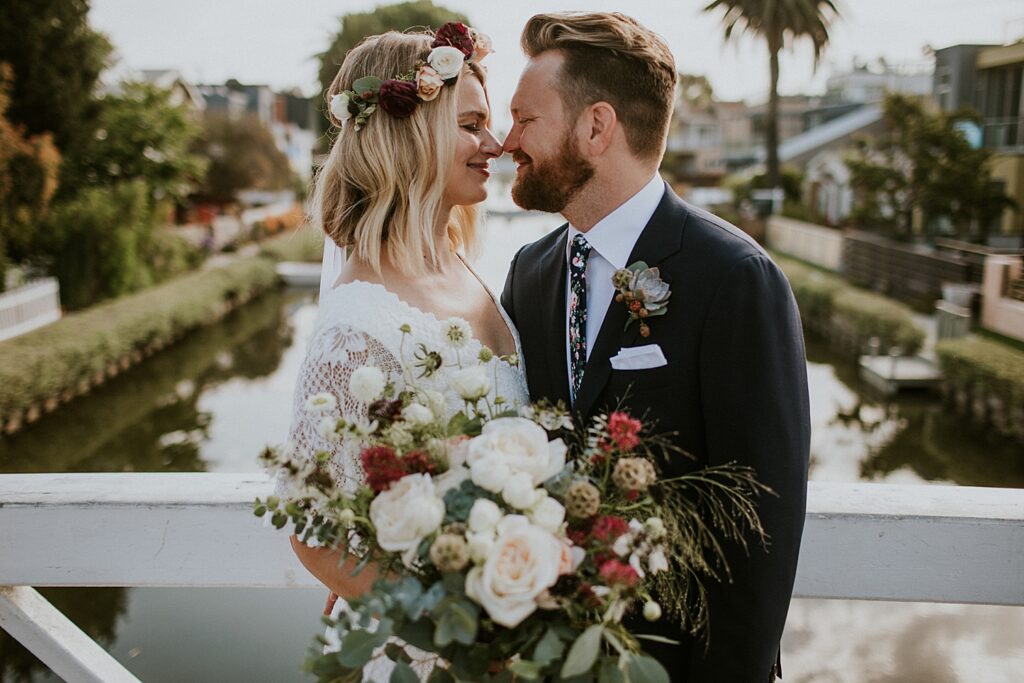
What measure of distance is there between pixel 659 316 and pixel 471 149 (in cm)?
64

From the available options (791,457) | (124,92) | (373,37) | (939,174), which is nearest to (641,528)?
(791,457)

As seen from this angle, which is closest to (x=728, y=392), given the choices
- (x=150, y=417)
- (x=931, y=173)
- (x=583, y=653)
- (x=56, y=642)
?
(x=583, y=653)

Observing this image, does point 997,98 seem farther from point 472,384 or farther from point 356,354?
point 472,384

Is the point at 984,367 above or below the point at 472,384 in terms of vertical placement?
below

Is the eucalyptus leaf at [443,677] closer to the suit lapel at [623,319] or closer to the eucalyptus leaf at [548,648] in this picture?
the eucalyptus leaf at [548,648]

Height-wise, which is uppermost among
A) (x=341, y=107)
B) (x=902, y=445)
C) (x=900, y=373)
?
(x=341, y=107)

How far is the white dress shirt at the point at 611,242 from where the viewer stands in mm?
1904

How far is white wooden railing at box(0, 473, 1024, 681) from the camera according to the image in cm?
173

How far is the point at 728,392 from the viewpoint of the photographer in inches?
65.5

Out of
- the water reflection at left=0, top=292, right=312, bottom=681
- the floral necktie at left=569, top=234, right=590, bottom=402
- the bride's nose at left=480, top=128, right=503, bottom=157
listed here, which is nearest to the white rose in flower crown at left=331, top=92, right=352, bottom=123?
the bride's nose at left=480, top=128, right=503, bottom=157

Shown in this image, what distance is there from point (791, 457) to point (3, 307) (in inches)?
588

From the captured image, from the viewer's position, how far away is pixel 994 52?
23719 mm

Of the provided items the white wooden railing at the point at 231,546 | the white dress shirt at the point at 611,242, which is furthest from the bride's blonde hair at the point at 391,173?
the white wooden railing at the point at 231,546

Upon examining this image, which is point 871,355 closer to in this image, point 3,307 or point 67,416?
point 67,416
